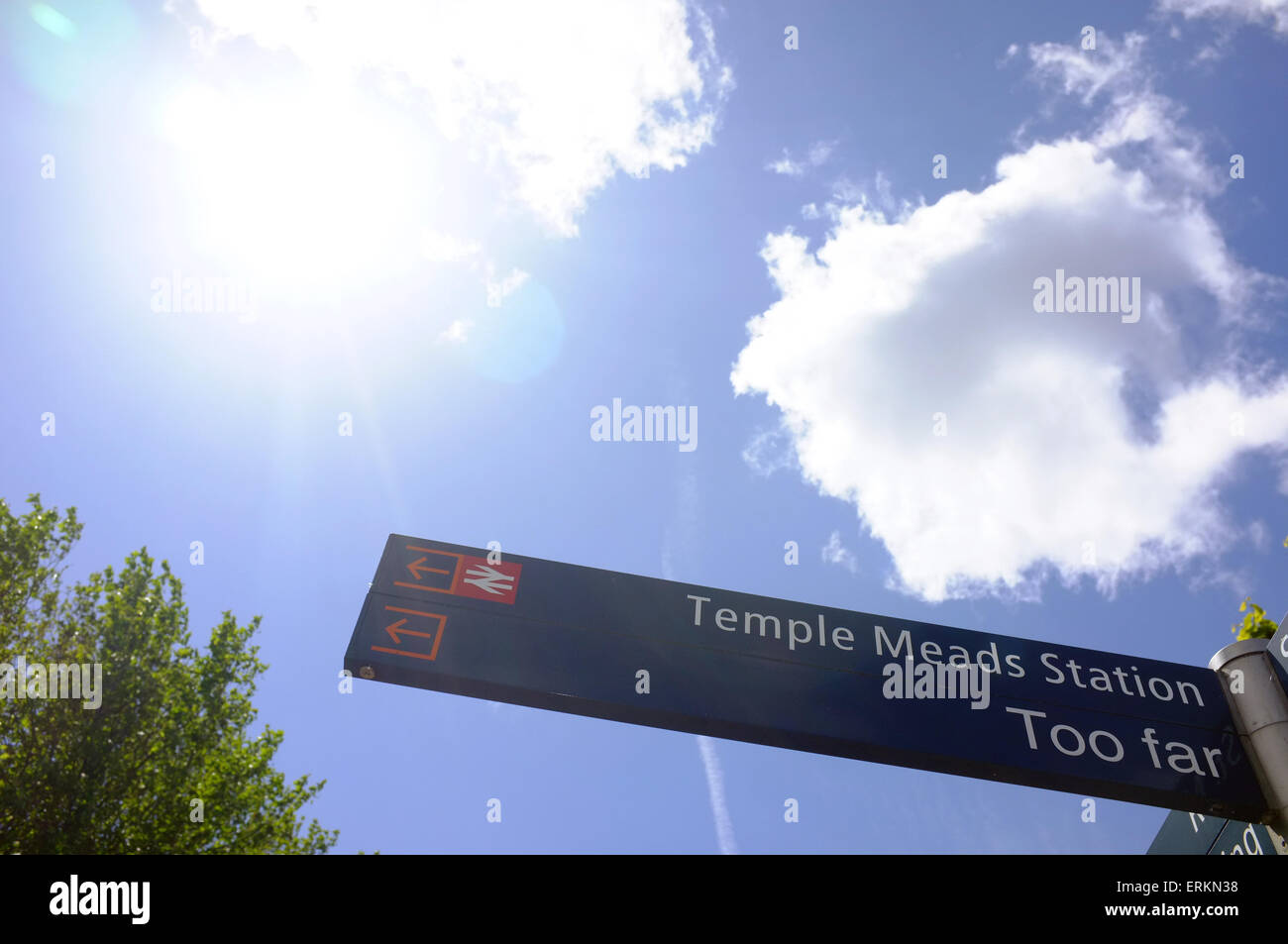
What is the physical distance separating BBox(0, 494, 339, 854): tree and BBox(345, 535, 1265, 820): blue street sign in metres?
9.56

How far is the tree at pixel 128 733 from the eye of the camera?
12.1 m

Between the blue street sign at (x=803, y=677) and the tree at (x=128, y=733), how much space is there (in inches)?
377

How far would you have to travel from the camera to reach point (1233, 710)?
20.1 ft

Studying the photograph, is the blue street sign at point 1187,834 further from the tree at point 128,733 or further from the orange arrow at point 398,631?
the tree at point 128,733

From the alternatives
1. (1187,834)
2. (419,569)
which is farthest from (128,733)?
(1187,834)

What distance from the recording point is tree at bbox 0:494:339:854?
12.1 m

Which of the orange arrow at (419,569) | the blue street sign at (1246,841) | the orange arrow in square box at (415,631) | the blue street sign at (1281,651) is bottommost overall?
the blue street sign at (1246,841)

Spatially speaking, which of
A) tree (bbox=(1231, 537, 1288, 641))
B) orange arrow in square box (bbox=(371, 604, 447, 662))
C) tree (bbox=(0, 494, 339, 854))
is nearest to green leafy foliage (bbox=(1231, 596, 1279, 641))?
tree (bbox=(1231, 537, 1288, 641))

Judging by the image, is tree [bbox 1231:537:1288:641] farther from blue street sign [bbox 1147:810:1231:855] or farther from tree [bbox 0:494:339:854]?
tree [bbox 0:494:339:854]

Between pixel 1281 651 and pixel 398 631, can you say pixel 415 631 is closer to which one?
pixel 398 631

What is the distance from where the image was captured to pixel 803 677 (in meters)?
6.10

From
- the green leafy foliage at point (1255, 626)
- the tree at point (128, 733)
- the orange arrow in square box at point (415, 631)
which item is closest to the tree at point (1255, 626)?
the green leafy foliage at point (1255, 626)
